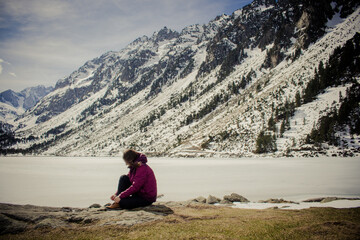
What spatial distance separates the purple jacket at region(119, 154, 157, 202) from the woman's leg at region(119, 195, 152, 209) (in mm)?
169

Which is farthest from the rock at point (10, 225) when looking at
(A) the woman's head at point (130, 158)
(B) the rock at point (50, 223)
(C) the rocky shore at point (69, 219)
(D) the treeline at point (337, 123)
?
(D) the treeline at point (337, 123)

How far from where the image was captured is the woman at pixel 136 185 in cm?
780

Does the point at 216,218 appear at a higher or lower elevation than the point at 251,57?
lower

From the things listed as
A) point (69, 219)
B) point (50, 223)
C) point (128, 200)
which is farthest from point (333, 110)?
point (50, 223)

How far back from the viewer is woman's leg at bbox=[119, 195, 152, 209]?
8008 millimetres

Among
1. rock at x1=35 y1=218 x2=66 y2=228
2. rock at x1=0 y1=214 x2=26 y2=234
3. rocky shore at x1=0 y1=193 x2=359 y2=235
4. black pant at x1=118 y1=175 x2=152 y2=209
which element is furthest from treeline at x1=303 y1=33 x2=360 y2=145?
rock at x1=0 y1=214 x2=26 y2=234

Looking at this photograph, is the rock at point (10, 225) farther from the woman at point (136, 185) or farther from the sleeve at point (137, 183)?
the sleeve at point (137, 183)

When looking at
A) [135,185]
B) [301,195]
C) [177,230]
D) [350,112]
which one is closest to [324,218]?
[177,230]

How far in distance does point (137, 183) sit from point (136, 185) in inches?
3.2

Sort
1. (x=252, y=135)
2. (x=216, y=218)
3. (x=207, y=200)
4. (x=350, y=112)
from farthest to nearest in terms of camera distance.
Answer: (x=252, y=135) → (x=350, y=112) → (x=207, y=200) → (x=216, y=218)

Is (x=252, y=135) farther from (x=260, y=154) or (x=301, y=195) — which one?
(x=301, y=195)

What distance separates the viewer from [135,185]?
25.4 ft

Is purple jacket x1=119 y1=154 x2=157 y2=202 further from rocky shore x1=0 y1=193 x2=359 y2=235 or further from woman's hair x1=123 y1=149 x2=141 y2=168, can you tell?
rocky shore x1=0 y1=193 x2=359 y2=235

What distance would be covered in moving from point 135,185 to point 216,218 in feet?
11.0
